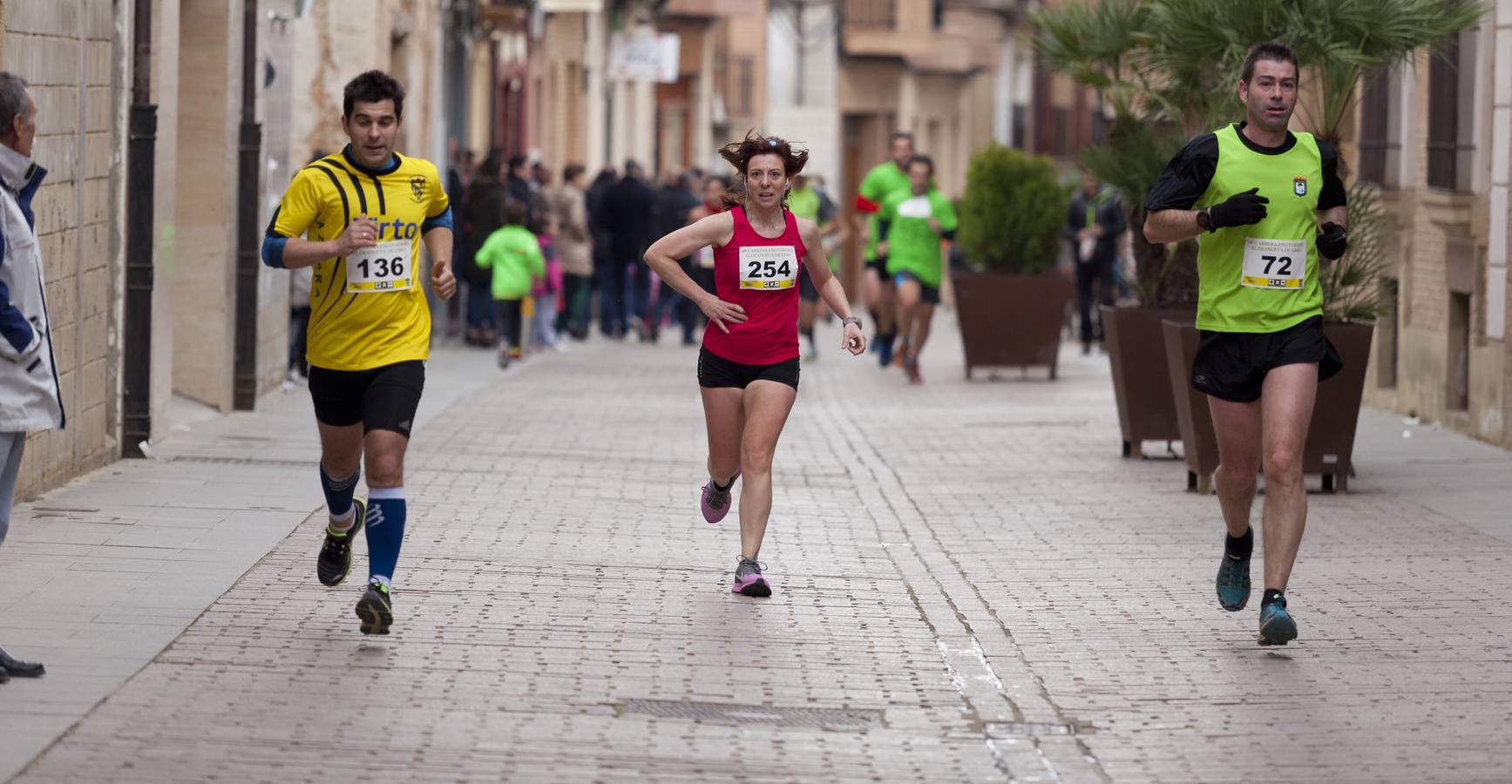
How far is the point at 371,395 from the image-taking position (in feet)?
26.3

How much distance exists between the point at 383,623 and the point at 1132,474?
6.84m

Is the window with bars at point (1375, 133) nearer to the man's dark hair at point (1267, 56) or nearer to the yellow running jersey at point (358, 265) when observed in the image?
the man's dark hair at point (1267, 56)

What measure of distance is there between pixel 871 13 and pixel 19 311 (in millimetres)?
49967

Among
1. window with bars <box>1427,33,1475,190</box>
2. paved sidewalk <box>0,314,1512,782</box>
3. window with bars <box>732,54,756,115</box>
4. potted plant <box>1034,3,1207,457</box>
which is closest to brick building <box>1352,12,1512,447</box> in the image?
window with bars <box>1427,33,1475,190</box>

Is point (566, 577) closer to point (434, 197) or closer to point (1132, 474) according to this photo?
point (434, 197)

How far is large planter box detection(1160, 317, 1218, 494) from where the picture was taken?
12.6 metres

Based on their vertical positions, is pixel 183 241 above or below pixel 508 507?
above

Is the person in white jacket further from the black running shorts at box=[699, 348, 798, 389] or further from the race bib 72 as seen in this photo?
the race bib 72

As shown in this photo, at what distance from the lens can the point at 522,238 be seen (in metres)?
23.4

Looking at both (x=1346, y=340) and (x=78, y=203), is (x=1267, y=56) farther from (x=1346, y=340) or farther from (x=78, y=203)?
(x=78, y=203)

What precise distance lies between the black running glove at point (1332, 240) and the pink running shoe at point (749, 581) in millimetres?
2250

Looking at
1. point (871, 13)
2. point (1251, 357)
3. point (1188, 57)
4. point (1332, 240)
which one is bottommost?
point (1251, 357)

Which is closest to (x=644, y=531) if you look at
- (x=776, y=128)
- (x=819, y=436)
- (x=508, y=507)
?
(x=508, y=507)

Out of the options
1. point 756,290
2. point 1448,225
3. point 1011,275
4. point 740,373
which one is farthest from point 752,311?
point 1011,275
